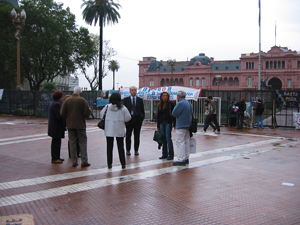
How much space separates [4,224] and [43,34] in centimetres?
3675

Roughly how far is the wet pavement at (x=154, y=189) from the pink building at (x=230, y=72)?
6719cm

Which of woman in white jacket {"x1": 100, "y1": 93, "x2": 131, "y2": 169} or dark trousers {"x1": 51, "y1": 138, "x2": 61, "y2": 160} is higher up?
woman in white jacket {"x1": 100, "y1": 93, "x2": 131, "y2": 169}

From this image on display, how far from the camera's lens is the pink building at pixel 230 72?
81.6m

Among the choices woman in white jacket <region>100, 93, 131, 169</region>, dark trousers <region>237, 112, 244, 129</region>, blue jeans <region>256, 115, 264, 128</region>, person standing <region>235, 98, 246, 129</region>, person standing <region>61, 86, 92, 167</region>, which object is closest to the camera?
woman in white jacket <region>100, 93, 131, 169</region>

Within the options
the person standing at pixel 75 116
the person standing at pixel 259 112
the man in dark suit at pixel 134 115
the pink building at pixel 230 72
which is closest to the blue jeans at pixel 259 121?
the person standing at pixel 259 112

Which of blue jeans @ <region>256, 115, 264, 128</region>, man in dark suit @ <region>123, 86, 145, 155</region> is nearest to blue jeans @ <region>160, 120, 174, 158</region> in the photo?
man in dark suit @ <region>123, 86, 145, 155</region>

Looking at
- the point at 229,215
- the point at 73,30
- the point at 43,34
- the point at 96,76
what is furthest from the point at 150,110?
the point at 96,76

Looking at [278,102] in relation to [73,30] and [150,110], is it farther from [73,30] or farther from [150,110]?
[73,30]

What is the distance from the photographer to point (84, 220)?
397 centimetres

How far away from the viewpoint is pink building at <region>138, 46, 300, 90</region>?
81.6 metres

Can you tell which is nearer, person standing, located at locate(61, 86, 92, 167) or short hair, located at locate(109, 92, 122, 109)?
short hair, located at locate(109, 92, 122, 109)

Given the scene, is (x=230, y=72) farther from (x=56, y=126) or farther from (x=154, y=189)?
Result: (x=154, y=189)

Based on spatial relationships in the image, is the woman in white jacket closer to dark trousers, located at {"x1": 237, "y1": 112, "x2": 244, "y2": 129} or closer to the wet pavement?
the wet pavement

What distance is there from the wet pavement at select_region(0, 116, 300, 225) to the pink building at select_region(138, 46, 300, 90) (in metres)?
67.2
